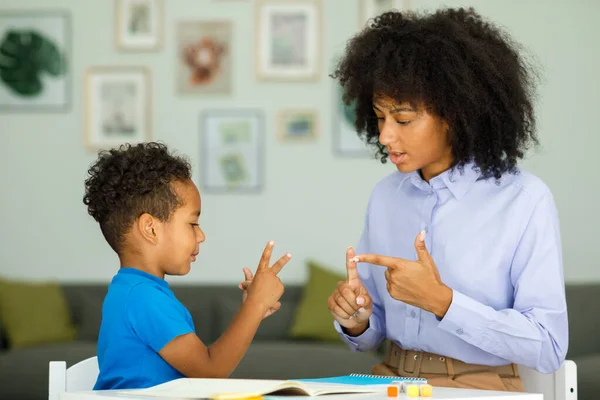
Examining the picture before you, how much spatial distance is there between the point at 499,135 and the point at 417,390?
79cm

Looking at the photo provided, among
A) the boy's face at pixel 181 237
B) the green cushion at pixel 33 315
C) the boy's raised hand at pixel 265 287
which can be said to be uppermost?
the boy's face at pixel 181 237

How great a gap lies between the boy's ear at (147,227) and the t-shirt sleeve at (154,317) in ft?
0.47

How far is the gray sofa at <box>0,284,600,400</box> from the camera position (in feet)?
13.8

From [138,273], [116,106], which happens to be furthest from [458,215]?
[116,106]

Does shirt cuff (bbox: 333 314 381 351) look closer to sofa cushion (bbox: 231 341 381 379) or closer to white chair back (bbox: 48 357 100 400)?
white chair back (bbox: 48 357 100 400)

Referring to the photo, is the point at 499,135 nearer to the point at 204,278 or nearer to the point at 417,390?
the point at 417,390

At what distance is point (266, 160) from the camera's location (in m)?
5.14

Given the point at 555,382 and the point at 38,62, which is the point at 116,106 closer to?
the point at 38,62

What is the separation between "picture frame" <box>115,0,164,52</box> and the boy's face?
3.37 m

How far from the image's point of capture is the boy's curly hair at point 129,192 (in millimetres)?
1917

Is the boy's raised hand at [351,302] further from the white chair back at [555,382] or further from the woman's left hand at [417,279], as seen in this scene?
the white chair back at [555,382]

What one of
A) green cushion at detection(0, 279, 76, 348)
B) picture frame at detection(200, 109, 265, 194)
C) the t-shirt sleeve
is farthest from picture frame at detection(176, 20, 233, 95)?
the t-shirt sleeve

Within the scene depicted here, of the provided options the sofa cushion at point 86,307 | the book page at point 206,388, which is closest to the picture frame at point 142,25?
the sofa cushion at point 86,307

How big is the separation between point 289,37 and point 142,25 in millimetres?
871
